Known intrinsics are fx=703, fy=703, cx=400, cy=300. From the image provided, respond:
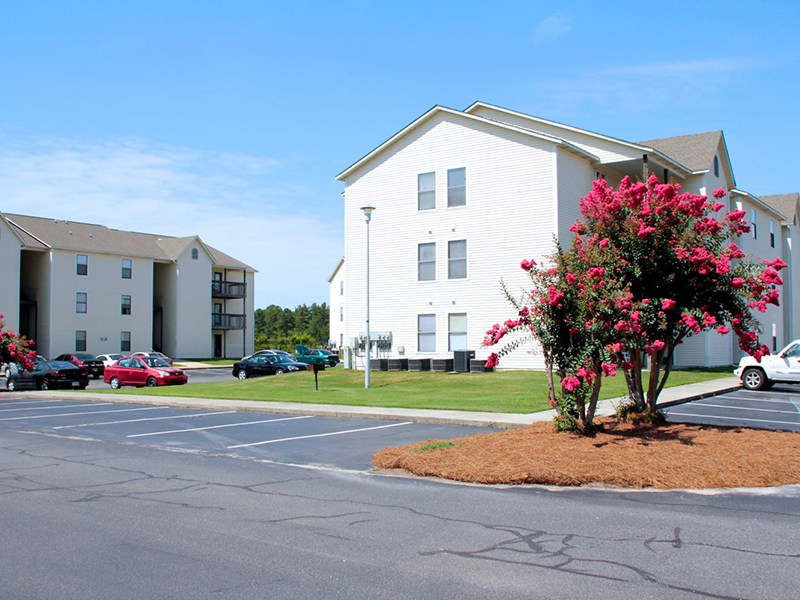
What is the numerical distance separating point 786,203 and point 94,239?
5008 centimetres

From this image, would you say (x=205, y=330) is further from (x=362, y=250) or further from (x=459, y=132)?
(x=459, y=132)

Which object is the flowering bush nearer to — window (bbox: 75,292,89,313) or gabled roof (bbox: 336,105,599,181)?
gabled roof (bbox: 336,105,599,181)

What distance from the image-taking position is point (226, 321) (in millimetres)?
63188

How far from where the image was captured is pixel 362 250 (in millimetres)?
34188

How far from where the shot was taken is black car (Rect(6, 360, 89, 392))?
30531mm

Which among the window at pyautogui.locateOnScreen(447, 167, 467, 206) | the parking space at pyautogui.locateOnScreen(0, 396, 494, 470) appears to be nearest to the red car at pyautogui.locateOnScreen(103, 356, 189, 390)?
the parking space at pyautogui.locateOnScreen(0, 396, 494, 470)

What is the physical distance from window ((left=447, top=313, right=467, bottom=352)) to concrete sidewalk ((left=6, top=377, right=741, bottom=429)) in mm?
10465

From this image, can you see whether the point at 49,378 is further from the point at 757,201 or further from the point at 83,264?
the point at 757,201

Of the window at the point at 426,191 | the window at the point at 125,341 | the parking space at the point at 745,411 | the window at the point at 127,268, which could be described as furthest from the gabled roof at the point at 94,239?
the parking space at the point at 745,411

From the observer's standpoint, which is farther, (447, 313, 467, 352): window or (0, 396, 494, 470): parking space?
(447, 313, 467, 352): window

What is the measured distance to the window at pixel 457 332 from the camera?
31.5m

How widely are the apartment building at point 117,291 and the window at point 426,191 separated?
1233 inches

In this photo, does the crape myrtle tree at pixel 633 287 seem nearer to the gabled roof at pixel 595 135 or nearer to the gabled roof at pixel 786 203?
the gabled roof at pixel 595 135

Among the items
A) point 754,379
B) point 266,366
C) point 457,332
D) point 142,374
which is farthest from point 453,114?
point 142,374
